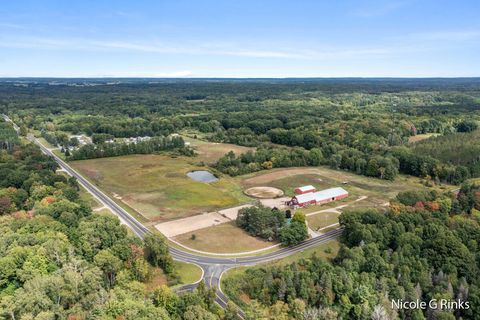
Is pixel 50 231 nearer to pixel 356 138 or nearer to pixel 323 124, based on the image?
pixel 356 138

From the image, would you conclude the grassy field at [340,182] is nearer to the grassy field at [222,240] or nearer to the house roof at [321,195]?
the house roof at [321,195]

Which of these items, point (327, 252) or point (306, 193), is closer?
point (327, 252)

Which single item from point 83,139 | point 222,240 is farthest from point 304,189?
point 83,139

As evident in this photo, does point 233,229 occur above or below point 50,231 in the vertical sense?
below

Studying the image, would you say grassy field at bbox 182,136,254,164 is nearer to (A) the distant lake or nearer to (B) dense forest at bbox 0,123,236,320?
(A) the distant lake

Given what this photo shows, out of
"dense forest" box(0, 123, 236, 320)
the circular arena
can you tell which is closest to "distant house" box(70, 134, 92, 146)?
"dense forest" box(0, 123, 236, 320)

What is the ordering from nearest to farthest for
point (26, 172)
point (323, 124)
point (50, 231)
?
point (50, 231) → point (26, 172) → point (323, 124)

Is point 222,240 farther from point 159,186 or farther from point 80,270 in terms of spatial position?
point 159,186

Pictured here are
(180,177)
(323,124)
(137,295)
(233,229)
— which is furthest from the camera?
(323,124)

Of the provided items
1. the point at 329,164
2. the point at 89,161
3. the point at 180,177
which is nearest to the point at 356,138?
the point at 329,164
